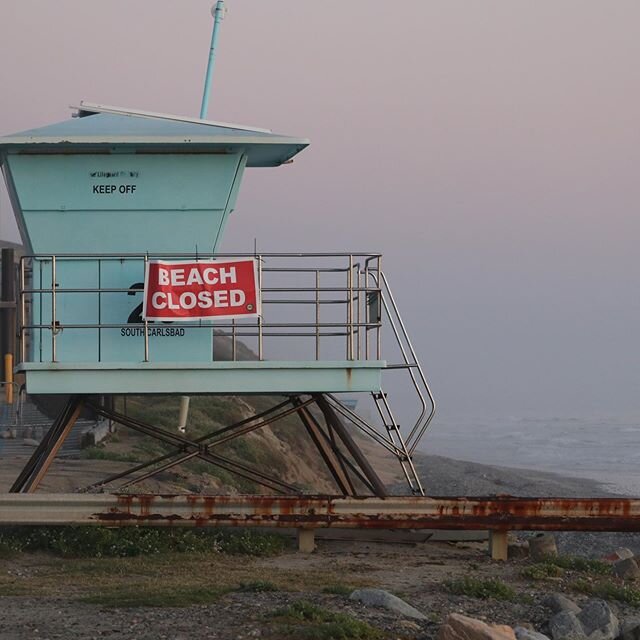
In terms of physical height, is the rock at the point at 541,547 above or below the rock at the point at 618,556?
above

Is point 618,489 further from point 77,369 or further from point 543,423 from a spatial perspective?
point 543,423

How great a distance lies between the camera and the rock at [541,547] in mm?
13180

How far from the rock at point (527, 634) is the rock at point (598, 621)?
0.52m

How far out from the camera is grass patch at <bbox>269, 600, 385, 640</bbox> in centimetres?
858

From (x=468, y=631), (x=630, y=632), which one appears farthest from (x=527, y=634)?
(x=630, y=632)

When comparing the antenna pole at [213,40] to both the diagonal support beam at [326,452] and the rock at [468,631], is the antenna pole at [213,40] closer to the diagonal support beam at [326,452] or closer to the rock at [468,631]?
the diagonal support beam at [326,452]

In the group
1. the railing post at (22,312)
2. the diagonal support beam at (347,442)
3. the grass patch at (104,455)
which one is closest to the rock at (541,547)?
the diagonal support beam at (347,442)

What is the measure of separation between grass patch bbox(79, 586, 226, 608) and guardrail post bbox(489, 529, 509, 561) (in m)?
3.99

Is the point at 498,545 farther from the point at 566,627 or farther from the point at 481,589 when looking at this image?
the point at 566,627

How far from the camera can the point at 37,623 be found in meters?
9.14

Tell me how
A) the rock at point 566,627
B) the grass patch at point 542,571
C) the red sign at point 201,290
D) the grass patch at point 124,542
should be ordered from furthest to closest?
the red sign at point 201,290 → the grass patch at point 124,542 → the grass patch at point 542,571 → the rock at point 566,627

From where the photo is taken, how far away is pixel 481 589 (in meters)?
10.6

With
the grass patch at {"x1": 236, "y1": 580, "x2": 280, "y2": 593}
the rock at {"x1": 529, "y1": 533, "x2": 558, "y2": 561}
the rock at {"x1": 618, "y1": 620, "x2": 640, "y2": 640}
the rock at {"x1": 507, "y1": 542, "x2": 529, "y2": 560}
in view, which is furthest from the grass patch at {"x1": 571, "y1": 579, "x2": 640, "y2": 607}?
the grass patch at {"x1": 236, "y1": 580, "x2": 280, "y2": 593}

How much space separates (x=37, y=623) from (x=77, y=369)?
4.49 metres
